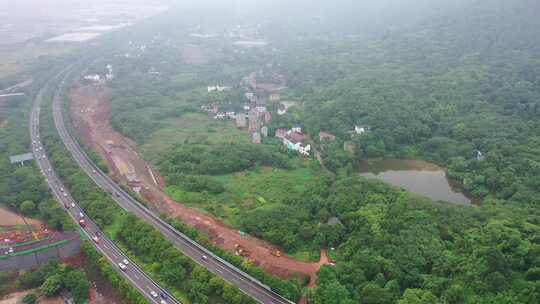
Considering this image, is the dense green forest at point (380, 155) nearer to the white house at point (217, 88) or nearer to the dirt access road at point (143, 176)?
the dirt access road at point (143, 176)

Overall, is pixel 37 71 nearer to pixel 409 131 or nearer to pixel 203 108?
pixel 203 108

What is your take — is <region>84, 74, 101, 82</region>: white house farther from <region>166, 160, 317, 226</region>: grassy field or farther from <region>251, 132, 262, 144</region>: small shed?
<region>166, 160, 317, 226</region>: grassy field

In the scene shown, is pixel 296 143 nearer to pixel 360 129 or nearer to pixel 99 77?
pixel 360 129

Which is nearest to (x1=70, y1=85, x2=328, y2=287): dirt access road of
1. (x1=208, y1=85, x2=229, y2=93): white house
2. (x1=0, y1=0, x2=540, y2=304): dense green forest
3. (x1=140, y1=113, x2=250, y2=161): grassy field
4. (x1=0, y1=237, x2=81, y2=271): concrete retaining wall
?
(x1=0, y1=0, x2=540, y2=304): dense green forest

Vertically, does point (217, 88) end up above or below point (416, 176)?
above

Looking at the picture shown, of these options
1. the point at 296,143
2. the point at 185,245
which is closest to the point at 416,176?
the point at 296,143

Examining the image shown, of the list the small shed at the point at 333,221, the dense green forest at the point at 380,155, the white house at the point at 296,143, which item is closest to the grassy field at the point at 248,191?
the dense green forest at the point at 380,155
